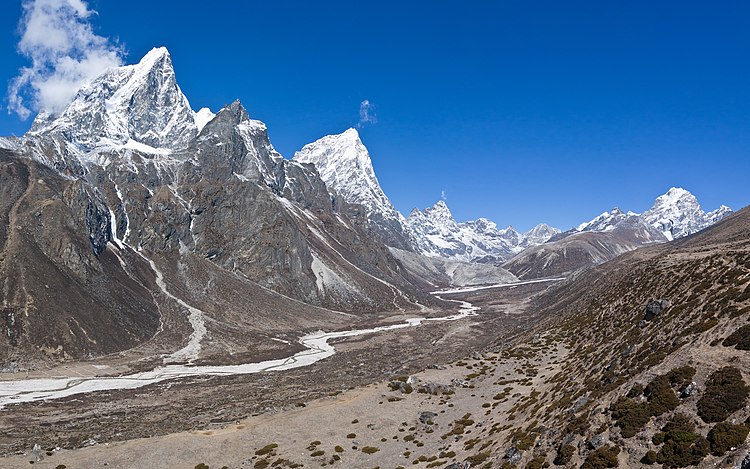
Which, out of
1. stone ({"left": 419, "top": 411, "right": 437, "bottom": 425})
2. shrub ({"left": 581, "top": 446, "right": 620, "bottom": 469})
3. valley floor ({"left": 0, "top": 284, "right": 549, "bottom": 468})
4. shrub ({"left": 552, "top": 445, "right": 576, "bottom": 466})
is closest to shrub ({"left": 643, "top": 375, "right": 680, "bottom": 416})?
shrub ({"left": 581, "top": 446, "right": 620, "bottom": 469})

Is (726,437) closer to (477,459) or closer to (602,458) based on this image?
(602,458)

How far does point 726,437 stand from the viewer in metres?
24.4

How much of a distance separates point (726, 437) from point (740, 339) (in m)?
11.3

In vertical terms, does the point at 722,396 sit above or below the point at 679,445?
above

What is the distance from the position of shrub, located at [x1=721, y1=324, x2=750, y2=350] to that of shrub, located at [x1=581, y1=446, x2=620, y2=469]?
11.9 meters

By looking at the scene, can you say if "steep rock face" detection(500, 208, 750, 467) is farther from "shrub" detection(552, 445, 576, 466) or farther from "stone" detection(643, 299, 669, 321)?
"stone" detection(643, 299, 669, 321)

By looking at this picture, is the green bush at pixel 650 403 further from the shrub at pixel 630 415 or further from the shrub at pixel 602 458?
the shrub at pixel 602 458

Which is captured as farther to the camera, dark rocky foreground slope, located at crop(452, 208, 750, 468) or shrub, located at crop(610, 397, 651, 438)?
shrub, located at crop(610, 397, 651, 438)

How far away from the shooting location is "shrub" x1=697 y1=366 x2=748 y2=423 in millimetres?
26641

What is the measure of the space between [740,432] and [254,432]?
45.6 m

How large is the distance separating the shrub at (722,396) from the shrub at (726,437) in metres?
1.40

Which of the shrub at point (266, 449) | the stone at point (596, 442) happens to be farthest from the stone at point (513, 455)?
the shrub at point (266, 449)

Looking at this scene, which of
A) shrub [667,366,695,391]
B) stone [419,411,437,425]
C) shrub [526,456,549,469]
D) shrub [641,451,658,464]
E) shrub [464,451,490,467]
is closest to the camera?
shrub [641,451,658,464]

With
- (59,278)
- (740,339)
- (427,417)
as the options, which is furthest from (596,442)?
(59,278)
